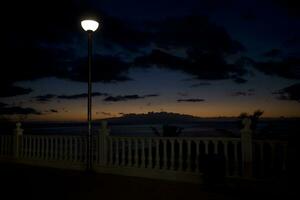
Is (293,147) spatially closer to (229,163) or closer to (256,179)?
(256,179)

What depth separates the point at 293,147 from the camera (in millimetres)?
6520

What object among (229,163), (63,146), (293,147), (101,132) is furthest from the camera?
(63,146)

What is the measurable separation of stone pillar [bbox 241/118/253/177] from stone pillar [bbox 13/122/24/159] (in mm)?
7467


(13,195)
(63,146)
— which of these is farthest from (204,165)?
(63,146)

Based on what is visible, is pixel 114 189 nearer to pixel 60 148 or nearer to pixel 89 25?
pixel 60 148

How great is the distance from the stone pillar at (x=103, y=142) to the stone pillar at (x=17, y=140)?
3520mm

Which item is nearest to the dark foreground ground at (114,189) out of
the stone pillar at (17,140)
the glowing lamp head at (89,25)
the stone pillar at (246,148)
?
the stone pillar at (246,148)

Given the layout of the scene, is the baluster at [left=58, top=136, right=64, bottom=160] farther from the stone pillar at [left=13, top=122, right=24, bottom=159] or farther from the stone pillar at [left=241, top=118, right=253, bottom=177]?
the stone pillar at [left=241, top=118, right=253, bottom=177]

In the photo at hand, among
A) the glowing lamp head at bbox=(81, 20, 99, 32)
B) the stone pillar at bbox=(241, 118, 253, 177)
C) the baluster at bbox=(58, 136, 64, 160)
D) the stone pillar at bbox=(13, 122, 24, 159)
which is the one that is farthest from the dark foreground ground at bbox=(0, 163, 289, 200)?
the glowing lamp head at bbox=(81, 20, 99, 32)

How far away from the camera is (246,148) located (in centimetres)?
680

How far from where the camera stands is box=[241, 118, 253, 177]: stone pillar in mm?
6770

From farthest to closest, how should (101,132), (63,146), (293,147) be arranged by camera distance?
(63,146) < (101,132) < (293,147)

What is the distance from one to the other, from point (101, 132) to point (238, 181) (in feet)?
12.9

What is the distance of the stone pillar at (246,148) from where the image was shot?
677 cm
